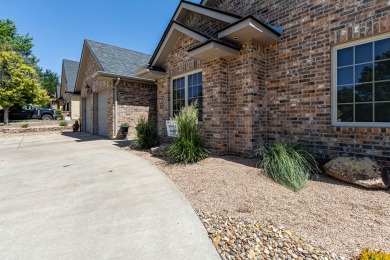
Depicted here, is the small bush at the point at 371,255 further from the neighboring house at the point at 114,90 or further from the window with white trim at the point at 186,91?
the neighboring house at the point at 114,90

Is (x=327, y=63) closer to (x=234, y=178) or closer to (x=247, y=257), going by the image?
(x=234, y=178)

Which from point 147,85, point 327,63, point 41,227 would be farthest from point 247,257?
point 147,85

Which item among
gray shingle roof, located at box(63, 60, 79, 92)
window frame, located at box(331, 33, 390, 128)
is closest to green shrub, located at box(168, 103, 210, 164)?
window frame, located at box(331, 33, 390, 128)

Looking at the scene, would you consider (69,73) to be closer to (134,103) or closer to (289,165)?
(134,103)

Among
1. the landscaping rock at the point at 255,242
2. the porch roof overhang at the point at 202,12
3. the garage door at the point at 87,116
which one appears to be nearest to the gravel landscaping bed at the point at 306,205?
the landscaping rock at the point at 255,242

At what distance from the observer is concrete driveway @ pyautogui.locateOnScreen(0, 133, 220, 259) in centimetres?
215

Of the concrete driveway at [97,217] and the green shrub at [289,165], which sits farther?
the green shrub at [289,165]

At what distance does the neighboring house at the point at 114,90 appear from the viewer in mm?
10961

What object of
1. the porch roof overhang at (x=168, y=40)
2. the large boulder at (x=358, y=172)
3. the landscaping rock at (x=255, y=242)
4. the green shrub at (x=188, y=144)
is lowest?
the landscaping rock at (x=255, y=242)

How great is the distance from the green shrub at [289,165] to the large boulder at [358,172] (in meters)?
0.39

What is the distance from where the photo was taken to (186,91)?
7.58 m

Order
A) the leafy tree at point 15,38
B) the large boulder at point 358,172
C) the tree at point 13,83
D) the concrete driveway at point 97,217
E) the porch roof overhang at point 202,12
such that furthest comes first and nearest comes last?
the leafy tree at point 15,38 < the tree at point 13,83 < the porch roof overhang at point 202,12 < the large boulder at point 358,172 < the concrete driveway at point 97,217

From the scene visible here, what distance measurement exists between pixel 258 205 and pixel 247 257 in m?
1.10

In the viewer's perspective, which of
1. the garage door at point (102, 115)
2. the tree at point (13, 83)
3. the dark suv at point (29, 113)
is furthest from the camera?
the dark suv at point (29, 113)
